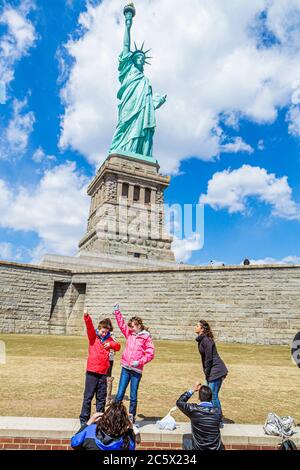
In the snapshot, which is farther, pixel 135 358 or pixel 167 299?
pixel 167 299

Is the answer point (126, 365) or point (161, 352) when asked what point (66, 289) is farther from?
point (126, 365)

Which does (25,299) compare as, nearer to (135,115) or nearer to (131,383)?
(131,383)

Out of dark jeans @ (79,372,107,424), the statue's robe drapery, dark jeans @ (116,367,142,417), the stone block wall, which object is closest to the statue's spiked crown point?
the statue's robe drapery

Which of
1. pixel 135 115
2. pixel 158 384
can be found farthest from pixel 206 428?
pixel 135 115

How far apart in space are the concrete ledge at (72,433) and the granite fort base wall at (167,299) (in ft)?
48.1

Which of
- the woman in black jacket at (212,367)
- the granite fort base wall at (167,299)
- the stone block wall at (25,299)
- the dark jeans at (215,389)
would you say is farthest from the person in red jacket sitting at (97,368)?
the stone block wall at (25,299)

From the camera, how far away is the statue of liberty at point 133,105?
130 ft

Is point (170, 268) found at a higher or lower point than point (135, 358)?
higher

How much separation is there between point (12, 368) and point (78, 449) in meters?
7.66

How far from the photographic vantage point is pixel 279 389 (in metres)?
8.23

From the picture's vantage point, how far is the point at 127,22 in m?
42.9

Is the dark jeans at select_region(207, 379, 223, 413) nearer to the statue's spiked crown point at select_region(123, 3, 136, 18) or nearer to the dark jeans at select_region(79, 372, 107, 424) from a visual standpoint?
the dark jeans at select_region(79, 372, 107, 424)

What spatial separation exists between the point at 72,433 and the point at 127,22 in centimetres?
A: 4886
